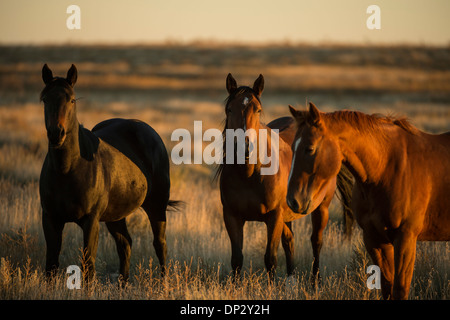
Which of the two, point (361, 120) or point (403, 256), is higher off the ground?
point (361, 120)

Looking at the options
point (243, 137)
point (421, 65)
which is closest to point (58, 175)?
point (243, 137)

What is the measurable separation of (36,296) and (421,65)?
207 feet

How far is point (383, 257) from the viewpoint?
5051 mm

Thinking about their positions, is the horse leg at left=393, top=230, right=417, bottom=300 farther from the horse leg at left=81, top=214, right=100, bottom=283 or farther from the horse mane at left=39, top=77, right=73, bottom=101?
the horse mane at left=39, top=77, right=73, bottom=101

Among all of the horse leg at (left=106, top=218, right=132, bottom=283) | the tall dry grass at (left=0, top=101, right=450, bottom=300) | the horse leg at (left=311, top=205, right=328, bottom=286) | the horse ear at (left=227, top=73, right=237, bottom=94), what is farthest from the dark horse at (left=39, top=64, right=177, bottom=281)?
the horse leg at (left=311, top=205, right=328, bottom=286)

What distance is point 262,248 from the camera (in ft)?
26.4

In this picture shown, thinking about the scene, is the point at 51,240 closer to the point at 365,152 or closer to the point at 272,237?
the point at 272,237

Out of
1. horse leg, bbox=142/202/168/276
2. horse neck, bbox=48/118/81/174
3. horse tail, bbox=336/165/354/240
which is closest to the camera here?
horse neck, bbox=48/118/81/174

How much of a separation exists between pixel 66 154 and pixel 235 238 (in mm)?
2124

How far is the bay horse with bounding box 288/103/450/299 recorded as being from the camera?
4.51 m

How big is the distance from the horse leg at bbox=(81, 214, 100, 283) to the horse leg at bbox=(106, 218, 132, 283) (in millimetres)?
1031

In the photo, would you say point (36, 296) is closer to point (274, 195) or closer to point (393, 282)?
point (274, 195)

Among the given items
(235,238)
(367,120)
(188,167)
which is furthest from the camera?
(188,167)

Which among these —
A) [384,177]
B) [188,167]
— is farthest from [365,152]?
[188,167]
